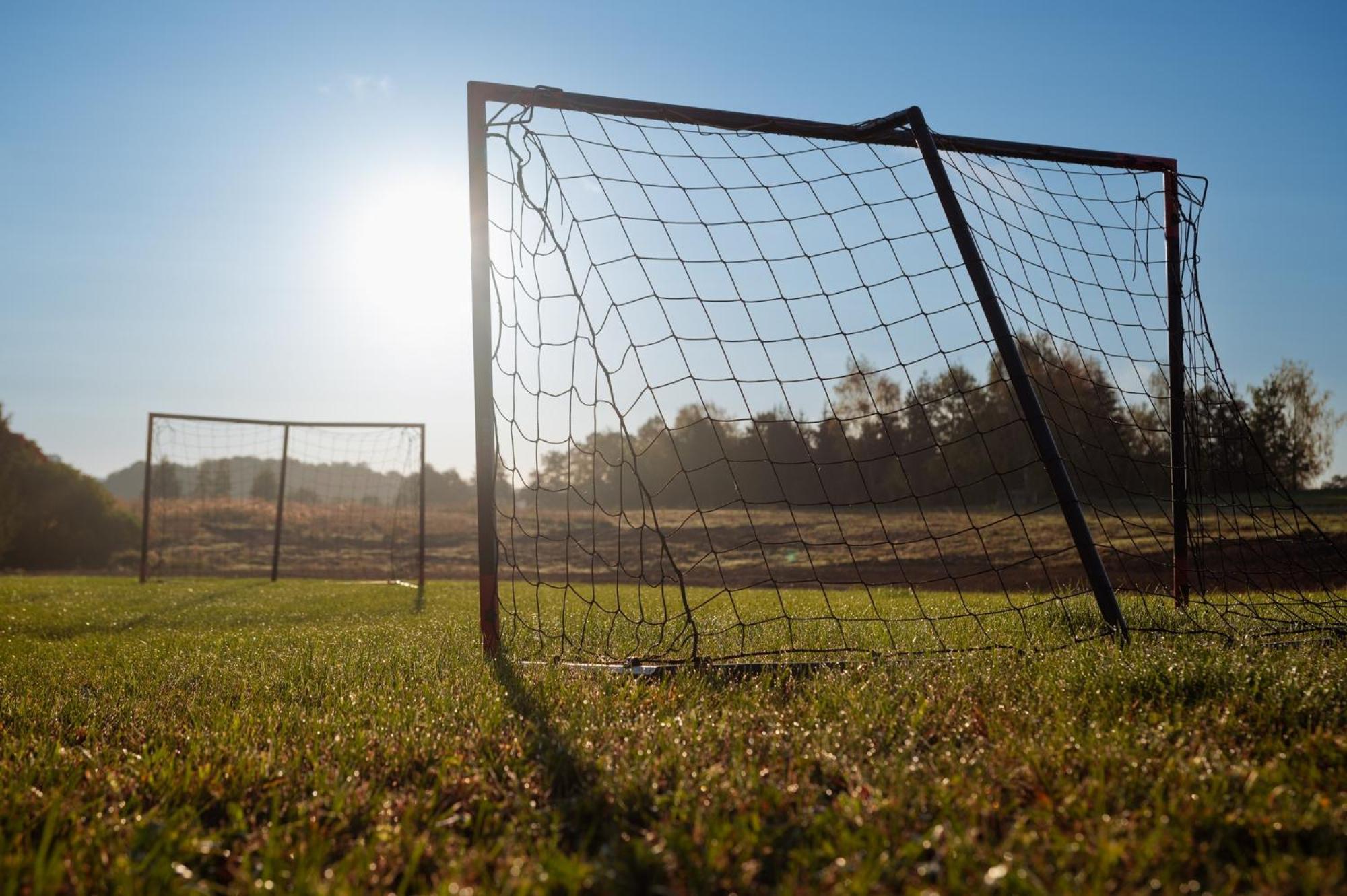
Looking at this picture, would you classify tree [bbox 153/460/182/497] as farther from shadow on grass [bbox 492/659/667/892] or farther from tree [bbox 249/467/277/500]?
shadow on grass [bbox 492/659/667/892]

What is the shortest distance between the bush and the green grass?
2320 centimetres

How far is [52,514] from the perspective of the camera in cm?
2144

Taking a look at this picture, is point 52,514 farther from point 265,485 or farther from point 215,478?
point 265,485

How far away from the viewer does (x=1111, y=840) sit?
1.46 metres

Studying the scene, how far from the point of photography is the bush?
68.2 feet

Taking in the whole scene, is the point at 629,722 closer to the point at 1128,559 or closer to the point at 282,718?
the point at 282,718

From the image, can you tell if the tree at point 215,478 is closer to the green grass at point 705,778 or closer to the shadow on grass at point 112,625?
the shadow on grass at point 112,625

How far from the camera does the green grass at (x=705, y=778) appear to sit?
139 cm

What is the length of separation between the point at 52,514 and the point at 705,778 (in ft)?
85.7

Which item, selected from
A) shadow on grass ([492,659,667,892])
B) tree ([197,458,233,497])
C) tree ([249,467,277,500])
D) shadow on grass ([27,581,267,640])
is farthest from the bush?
shadow on grass ([492,659,667,892])

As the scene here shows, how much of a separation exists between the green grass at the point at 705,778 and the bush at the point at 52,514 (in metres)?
23.2

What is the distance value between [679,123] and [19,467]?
81.9ft

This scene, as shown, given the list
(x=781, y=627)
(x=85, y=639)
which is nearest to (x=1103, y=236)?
(x=781, y=627)

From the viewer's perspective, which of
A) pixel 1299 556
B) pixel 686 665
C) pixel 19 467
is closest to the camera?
pixel 686 665
